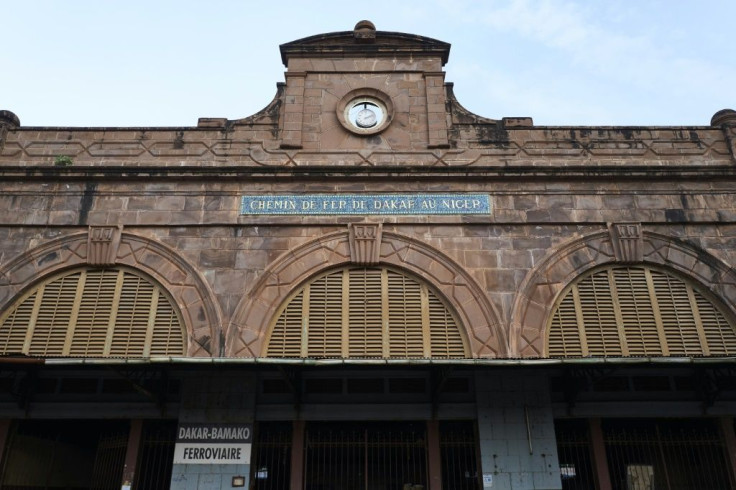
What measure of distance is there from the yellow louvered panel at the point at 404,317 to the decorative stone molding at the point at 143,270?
3.51 m

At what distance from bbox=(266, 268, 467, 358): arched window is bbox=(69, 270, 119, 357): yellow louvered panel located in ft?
11.3

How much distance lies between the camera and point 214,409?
1158 centimetres

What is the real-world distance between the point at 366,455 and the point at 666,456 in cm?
593

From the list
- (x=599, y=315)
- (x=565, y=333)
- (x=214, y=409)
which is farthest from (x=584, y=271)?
(x=214, y=409)

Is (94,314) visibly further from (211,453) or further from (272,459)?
(272,459)

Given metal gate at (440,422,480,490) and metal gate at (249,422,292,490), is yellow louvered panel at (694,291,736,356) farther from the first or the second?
metal gate at (249,422,292,490)

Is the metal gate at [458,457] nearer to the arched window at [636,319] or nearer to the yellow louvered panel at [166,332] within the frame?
the arched window at [636,319]

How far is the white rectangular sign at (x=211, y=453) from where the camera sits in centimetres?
1120

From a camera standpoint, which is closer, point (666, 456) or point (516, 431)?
point (516, 431)

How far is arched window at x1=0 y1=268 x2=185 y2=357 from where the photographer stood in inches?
485

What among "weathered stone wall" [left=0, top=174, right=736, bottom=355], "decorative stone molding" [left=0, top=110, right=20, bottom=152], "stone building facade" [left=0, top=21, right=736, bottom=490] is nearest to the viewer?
"stone building facade" [left=0, top=21, right=736, bottom=490]

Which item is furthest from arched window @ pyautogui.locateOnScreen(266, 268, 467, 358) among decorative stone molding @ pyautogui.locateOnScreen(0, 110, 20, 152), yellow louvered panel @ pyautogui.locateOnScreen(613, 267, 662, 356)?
decorative stone molding @ pyautogui.locateOnScreen(0, 110, 20, 152)

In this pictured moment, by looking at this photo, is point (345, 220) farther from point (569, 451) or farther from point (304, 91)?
point (569, 451)

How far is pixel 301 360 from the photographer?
9.73 metres
